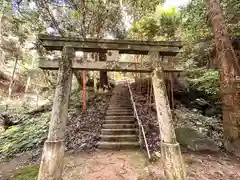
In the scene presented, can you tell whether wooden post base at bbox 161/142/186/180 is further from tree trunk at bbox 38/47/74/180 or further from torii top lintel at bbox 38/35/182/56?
torii top lintel at bbox 38/35/182/56

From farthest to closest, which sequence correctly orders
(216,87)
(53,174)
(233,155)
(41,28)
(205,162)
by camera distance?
1. (41,28)
2. (216,87)
3. (233,155)
4. (205,162)
5. (53,174)

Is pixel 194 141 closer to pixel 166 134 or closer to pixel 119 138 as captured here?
pixel 119 138

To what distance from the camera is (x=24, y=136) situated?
7.11 m

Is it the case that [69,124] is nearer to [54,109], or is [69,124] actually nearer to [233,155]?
[54,109]

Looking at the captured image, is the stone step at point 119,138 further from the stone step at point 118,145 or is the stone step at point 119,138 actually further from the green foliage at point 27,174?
the green foliage at point 27,174

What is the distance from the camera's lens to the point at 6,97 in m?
14.5

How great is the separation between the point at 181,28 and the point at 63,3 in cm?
567

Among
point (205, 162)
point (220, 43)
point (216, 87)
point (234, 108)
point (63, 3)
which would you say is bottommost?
point (205, 162)

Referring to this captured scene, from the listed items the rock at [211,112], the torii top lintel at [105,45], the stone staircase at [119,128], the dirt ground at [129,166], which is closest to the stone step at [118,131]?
the stone staircase at [119,128]

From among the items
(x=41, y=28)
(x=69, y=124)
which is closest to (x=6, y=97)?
(x=41, y=28)

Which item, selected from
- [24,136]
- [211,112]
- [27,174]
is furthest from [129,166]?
[211,112]

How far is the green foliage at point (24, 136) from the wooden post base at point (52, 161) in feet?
11.7

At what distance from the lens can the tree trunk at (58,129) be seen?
119 inches

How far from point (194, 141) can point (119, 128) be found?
2491mm
